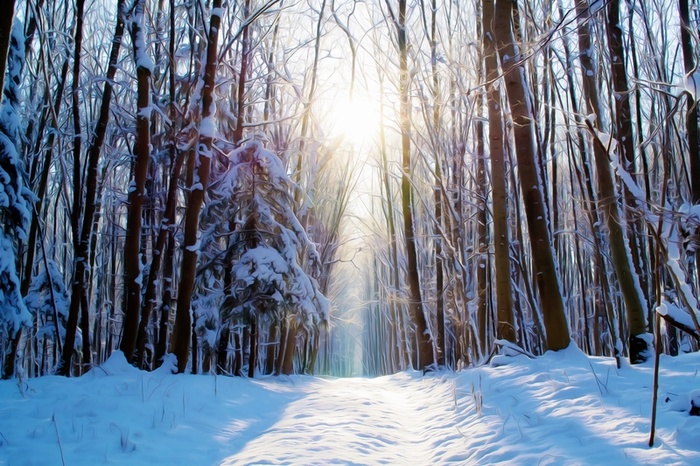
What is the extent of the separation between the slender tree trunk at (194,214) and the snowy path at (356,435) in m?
2.16

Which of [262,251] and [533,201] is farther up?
[533,201]

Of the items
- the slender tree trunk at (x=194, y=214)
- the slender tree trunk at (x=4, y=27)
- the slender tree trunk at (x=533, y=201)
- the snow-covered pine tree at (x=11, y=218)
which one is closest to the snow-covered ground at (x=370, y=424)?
the slender tree trunk at (x=533, y=201)

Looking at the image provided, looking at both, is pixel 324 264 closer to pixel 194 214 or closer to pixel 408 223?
pixel 408 223

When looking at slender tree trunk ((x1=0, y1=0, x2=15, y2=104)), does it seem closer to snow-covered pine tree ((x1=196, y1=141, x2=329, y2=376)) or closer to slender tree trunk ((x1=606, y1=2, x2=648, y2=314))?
snow-covered pine tree ((x1=196, y1=141, x2=329, y2=376))

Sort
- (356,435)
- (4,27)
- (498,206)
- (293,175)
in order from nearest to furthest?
(4,27)
(356,435)
(498,206)
(293,175)

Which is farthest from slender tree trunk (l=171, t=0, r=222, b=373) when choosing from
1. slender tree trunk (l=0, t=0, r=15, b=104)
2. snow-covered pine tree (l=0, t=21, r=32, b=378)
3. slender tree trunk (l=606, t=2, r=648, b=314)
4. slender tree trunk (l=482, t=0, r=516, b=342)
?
slender tree trunk (l=606, t=2, r=648, b=314)

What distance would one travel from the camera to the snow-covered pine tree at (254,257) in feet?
26.4

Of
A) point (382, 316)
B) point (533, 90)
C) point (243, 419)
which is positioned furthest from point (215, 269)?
point (382, 316)

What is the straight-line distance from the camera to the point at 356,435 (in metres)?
4.43

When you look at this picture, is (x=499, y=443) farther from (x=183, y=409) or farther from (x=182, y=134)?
(x=182, y=134)

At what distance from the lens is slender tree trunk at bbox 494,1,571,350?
5.86 m

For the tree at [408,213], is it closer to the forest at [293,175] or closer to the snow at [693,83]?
the forest at [293,175]

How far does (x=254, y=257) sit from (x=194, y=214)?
4.27ft

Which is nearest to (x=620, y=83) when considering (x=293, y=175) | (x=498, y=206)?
(x=498, y=206)
